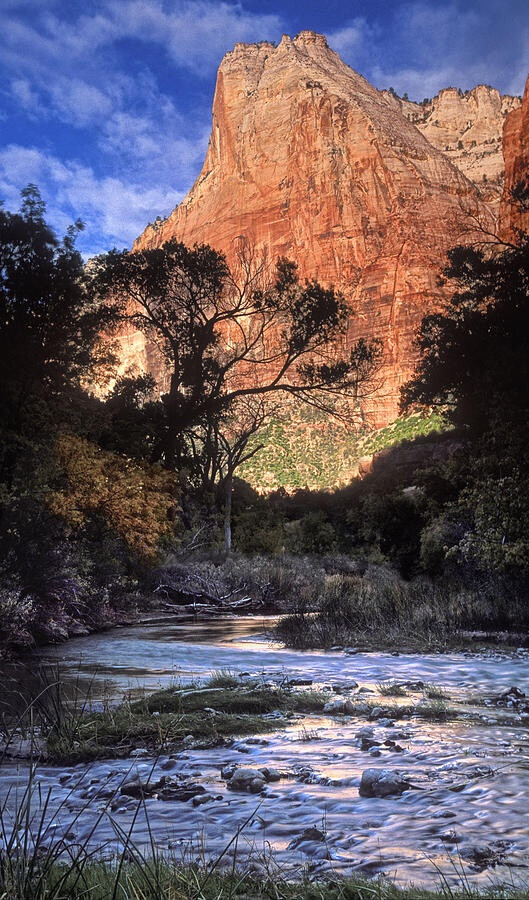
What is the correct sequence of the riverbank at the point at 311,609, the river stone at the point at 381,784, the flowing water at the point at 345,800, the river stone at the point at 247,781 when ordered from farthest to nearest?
the riverbank at the point at 311,609 < the river stone at the point at 247,781 < the river stone at the point at 381,784 < the flowing water at the point at 345,800

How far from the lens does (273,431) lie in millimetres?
80812

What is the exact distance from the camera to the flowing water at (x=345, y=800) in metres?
3.41

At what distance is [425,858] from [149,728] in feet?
11.5

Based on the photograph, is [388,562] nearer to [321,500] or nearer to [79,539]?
[79,539]

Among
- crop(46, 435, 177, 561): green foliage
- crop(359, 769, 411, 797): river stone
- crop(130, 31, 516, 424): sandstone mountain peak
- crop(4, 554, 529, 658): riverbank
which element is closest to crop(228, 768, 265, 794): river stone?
crop(359, 769, 411, 797): river stone

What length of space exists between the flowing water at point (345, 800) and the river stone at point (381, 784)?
0.17ft

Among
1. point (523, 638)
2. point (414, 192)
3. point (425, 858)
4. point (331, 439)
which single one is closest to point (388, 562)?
point (523, 638)

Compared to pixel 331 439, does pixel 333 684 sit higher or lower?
lower

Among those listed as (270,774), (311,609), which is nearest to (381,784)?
(270,774)

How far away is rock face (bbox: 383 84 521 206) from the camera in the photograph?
14538 centimetres

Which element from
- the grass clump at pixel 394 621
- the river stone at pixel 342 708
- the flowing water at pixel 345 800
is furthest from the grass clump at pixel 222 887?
the grass clump at pixel 394 621

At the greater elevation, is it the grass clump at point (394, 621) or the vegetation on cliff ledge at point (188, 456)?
the vegetation on cliff ledge at point (188, 456)

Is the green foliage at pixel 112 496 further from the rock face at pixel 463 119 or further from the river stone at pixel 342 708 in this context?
the rock face at pixel 463 119

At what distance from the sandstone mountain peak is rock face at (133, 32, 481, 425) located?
194mm
